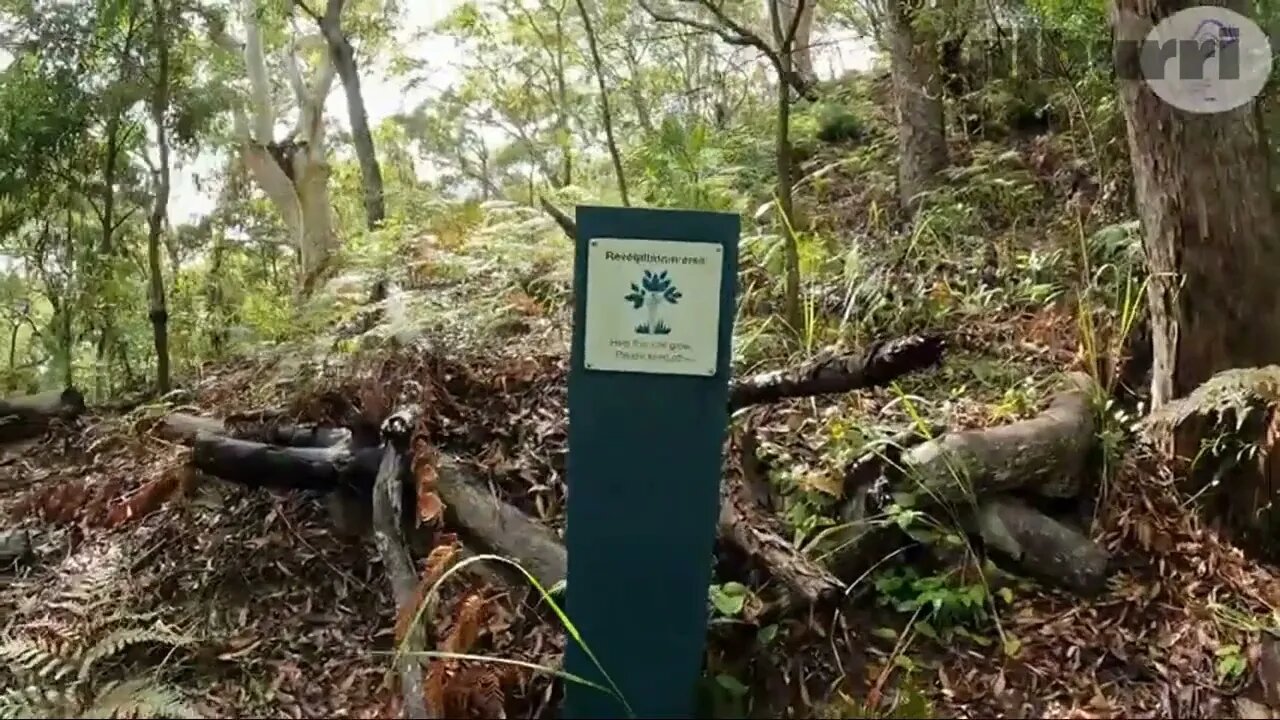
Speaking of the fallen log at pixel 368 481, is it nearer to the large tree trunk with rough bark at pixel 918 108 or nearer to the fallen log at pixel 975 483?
the fallen log at pixel 975 483

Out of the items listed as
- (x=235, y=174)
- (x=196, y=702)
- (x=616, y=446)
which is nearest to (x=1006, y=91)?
(x=616, y=446)

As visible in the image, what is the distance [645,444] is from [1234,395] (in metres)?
1.81

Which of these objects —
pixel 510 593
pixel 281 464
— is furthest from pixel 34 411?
pixel 510 593

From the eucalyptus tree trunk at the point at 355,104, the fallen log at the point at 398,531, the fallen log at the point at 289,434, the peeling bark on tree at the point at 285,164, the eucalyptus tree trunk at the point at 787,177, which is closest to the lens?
the fallen log at the point at 398,531

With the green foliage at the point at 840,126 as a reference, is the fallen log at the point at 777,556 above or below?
below

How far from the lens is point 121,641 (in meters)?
2.89

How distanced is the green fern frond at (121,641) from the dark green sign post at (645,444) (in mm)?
1260

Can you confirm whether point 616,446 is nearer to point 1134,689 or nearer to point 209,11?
point 1134,689

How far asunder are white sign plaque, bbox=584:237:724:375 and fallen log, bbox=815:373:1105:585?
3.11 feet

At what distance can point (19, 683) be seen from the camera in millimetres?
2820

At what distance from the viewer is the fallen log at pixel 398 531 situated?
2.48 m

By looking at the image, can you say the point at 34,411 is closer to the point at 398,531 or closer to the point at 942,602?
the point at 398,531

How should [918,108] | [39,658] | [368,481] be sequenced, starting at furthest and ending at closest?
[918,108] < [368,481] < [39,658]

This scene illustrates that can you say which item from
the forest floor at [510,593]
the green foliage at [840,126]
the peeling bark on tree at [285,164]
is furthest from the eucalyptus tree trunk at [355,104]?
the forest floor at [510,593]
